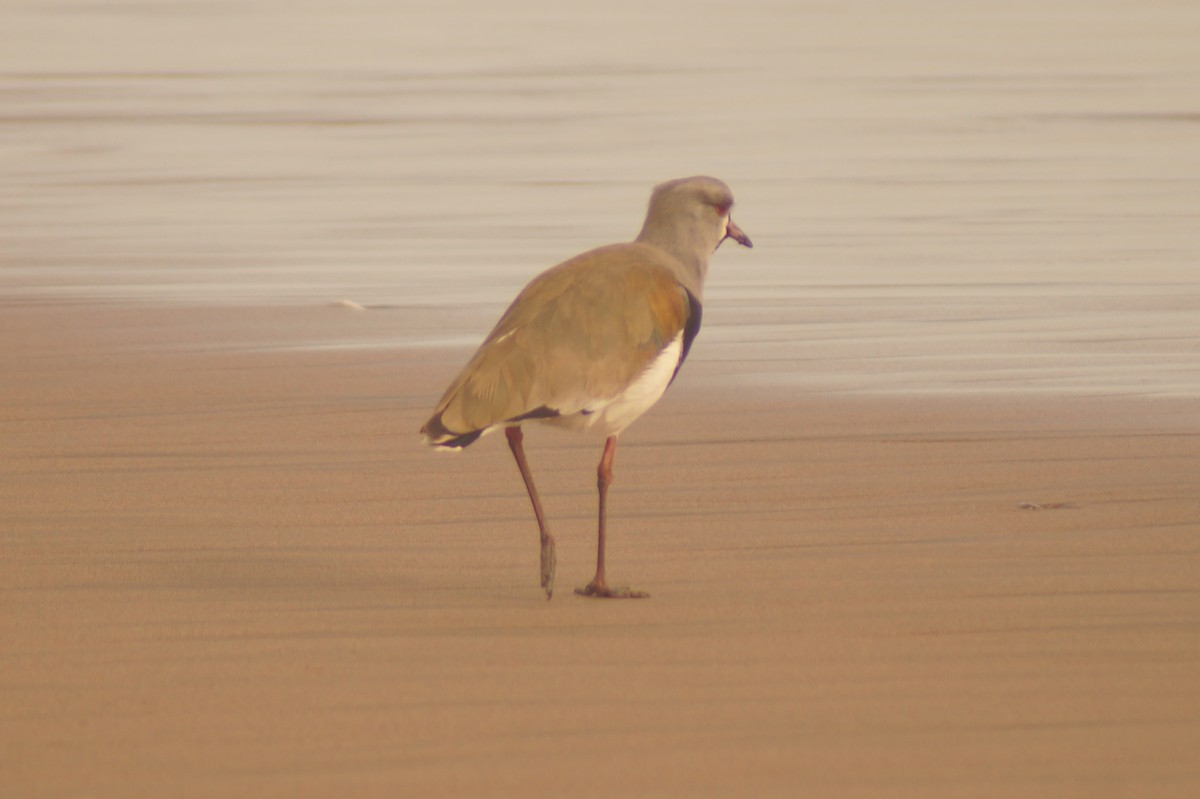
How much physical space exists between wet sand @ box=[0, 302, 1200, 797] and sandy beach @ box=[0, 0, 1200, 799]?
0.02 metres

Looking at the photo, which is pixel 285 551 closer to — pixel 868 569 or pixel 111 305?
pixel 868 569

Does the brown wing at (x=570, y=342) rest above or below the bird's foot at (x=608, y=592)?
above

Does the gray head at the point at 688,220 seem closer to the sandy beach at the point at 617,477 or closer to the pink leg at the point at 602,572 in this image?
the pink leg at the point at 602,572

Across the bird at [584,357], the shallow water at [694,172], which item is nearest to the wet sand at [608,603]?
the bird at [584,357]

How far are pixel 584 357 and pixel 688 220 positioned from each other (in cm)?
73

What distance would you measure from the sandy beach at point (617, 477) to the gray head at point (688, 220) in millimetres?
868

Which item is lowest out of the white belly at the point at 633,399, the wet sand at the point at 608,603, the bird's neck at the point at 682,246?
the wet sand at the point at 608,603

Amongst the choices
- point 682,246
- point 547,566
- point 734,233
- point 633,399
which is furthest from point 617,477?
point 547,566

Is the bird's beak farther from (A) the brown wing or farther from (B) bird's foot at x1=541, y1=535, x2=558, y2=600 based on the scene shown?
(B) bird's foot at x1=541, y1=535, x2=558, y2=600

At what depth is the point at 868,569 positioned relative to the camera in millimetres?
6000

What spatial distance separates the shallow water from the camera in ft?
34.5

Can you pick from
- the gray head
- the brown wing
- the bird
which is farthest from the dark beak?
the brown wing

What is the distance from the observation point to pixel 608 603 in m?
5.73

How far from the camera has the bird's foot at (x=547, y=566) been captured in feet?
18.9
